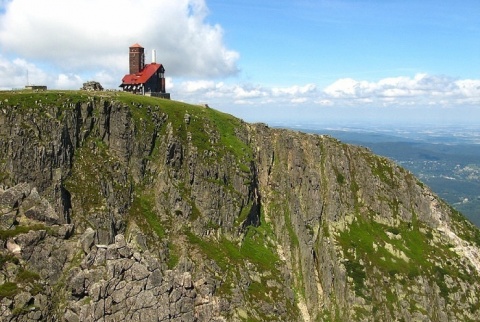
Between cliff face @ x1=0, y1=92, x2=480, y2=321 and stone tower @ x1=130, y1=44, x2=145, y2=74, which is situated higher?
stone tower @ x1=130, y1=44, x2=145, y2=74

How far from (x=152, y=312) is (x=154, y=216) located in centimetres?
8459

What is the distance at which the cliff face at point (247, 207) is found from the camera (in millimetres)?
119750

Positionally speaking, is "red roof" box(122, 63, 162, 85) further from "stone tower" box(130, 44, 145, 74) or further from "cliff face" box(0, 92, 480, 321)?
"cliff face" box(0, 92, 480, 321)

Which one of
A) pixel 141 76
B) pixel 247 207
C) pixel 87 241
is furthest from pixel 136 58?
pixel 87 241

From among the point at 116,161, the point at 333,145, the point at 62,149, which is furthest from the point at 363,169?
the point at 62,149

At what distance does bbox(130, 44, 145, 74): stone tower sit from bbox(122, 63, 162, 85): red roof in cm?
218

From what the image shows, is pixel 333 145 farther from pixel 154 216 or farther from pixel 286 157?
pixel 154 216

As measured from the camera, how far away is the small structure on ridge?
164625mm

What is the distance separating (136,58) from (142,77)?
9.37 meters

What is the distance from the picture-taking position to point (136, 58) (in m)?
169

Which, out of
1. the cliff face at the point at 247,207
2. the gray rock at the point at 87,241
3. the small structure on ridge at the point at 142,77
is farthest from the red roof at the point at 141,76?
the gray rock at the point at 87,241

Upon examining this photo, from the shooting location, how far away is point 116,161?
132500mm

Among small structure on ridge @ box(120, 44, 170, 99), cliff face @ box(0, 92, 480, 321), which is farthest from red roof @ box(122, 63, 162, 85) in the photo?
cliff face @ box(0, 92, 480, 321)

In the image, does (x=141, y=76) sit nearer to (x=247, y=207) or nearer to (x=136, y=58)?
(x=136, y=58)
